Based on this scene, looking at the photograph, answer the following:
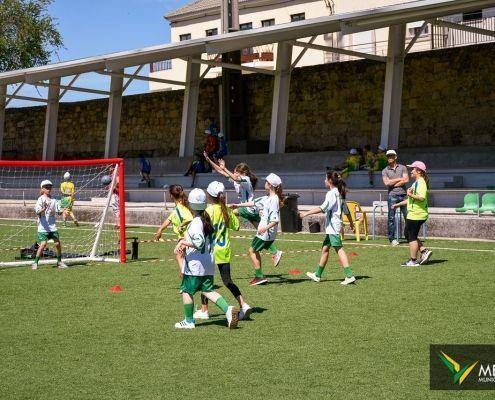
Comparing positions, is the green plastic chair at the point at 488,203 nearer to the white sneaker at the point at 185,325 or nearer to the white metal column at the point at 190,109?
the white sneaker at the point at 185,325

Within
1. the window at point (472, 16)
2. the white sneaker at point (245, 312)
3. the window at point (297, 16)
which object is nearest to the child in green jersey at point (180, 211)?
the white sneaker at point (245, 312)

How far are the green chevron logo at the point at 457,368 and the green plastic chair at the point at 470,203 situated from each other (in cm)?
1275

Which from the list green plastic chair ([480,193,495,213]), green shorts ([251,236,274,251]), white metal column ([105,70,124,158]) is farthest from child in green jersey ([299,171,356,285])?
white metal column ([105,70,124,158])

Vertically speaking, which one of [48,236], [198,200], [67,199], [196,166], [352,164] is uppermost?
[352,164]

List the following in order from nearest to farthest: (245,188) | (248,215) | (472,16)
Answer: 1. (248,215)
2. (245,188)
3. (472,16)

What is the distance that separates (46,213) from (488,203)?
915 cm

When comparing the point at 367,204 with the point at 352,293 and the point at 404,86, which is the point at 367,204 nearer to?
the point at 404,86

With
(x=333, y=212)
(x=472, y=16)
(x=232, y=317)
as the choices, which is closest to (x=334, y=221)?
(x=333, y=212)

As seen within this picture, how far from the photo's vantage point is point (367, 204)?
80.0 ft

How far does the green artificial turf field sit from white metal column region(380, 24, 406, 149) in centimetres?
1282

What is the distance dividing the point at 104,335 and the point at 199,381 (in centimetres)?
252

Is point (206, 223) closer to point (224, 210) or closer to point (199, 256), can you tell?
point (199, 256)

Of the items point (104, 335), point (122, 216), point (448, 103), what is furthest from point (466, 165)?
point (104, 335)

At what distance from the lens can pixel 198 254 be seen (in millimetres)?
10508
